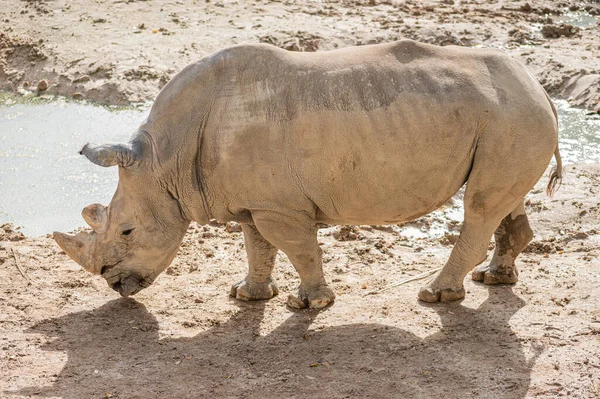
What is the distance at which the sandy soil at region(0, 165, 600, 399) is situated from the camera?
6.24 metres

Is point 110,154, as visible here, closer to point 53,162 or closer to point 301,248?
point 301,248

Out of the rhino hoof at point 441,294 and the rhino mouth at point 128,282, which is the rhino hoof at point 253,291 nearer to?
the rhino mouth at point 128,282

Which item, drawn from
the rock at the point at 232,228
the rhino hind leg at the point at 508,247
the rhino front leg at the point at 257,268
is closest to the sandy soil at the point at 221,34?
the rock at the point at 232,228

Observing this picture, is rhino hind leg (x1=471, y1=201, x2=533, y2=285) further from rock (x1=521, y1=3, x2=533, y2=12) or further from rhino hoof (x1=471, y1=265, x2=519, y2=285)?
rock (x1=521, y1=3, x2=533, y2=12)

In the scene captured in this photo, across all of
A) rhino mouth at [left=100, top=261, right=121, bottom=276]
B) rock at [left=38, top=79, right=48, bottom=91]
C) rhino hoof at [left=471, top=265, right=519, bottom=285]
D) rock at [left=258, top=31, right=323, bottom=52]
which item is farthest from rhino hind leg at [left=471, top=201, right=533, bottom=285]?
rock at [left=38, top=79, right=48, bottom=91]

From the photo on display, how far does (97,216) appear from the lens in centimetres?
715

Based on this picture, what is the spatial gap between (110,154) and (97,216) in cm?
65

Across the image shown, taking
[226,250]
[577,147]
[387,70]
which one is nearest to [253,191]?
[387,70]

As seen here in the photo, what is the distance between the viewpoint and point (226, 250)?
A: 870 cm

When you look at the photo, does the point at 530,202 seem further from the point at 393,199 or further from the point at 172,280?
the point at 172,280

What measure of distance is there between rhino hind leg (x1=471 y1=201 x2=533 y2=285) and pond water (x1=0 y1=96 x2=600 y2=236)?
1.64m

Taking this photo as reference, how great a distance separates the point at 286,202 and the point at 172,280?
1701 millimetres

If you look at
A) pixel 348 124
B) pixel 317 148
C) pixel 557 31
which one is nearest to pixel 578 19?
pixel 557 31

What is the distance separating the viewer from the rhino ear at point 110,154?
21.9 feet
